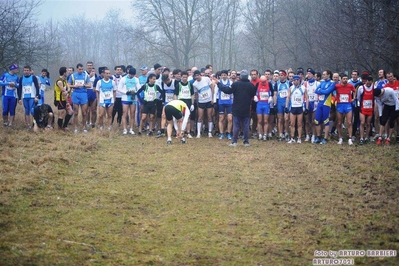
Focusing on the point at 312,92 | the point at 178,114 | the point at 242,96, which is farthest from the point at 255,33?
the point at 178,114

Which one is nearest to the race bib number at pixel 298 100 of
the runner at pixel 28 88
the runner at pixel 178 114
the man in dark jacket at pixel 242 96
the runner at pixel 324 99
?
the runner at pixel 324 99

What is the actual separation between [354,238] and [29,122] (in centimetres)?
1374

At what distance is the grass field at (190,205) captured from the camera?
5355 millimetres

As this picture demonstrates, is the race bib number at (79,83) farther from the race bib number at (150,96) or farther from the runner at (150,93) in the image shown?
the race bib number at (150,96)

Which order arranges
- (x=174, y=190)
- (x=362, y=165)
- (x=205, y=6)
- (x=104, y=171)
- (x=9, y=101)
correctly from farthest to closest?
(x=205, y=6) → (x=9, y=101) → (x=362, y=165) → (x=104, y=171) → (x=174, y=190)

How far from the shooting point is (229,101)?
1522cm

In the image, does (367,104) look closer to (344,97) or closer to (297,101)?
(344,97)

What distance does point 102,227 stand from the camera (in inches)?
243

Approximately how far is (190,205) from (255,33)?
111ft

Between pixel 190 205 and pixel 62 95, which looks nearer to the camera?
pixel 190 205

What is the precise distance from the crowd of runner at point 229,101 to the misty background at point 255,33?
5.88 m

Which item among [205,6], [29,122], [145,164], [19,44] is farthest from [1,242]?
[205,6]

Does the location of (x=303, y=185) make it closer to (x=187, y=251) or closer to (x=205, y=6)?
(x=187, y=251)

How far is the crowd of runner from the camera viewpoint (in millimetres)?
13727
